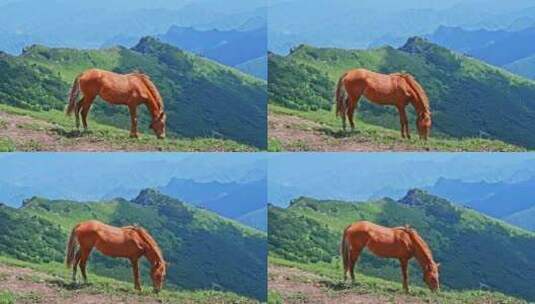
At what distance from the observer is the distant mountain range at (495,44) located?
8844 mm

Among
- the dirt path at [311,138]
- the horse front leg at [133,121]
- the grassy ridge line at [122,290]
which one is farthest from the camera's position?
the horse front leg at [133,121]

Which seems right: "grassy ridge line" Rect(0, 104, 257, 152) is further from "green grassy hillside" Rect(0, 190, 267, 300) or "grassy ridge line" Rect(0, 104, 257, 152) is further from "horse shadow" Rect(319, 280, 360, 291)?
"horse shadow" Rect(319, 280, 360, 291)

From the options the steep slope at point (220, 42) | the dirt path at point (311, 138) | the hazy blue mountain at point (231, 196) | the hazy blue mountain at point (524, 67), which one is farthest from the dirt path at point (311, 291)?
the hazy blue mountain at point (524, 67)

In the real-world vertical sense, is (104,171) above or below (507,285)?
Result: above

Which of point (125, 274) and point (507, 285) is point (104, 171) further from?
→ point (507, 285)

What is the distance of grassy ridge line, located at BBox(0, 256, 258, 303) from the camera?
8516mm

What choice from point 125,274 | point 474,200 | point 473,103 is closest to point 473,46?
point 473,103

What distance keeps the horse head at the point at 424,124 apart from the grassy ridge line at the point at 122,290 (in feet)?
6.22

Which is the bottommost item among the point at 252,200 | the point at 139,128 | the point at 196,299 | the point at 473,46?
the point at 196,299

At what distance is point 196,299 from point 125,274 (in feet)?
1.91

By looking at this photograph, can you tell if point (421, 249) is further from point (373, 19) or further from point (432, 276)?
point (373, 19)

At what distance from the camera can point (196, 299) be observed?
8625mm

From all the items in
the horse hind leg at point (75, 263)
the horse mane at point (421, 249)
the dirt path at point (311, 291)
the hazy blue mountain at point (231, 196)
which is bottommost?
the dirt path at point (311, 291)

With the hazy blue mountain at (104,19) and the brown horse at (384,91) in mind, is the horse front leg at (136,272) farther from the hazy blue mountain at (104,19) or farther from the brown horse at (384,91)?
the brown horse at (384,91)
